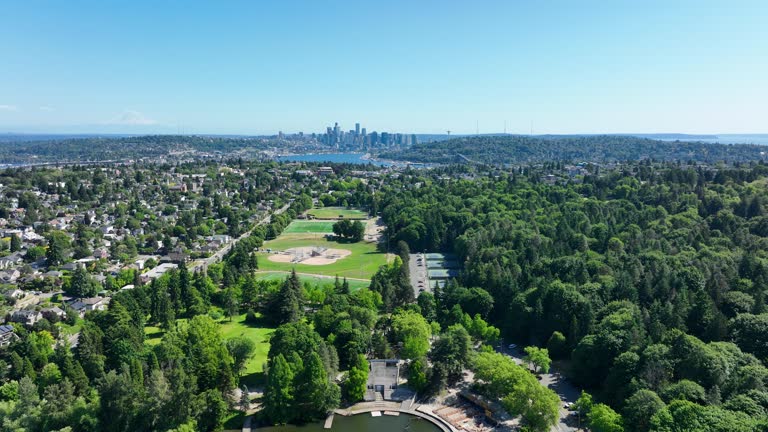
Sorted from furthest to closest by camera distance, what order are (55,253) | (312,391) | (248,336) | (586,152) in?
(586,152) → (55,253) → (248,336) → (312,391)

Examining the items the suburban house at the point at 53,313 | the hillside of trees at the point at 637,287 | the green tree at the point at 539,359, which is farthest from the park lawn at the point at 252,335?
the green tree at the point at 539,359

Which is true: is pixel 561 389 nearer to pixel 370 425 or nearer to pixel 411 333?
pixel 411 333

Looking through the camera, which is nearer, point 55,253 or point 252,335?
point 252,335

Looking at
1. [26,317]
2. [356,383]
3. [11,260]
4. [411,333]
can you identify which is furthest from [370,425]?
[11,260]

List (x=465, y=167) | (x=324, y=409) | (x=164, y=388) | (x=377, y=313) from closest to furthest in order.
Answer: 1. (x=164, y=388)
2. (x=324, y=409)
3. (x=377, y=313)
4. (x=465, y=167)

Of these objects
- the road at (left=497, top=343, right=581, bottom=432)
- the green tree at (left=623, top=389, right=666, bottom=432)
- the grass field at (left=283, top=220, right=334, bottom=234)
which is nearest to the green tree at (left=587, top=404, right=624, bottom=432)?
the green tree at (left=623, top=389, right=666, bottom=432)

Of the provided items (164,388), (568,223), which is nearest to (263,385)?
(164,388)

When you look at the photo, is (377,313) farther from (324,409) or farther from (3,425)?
(3,425)

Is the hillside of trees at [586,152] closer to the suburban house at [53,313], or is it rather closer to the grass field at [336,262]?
the grass field at [336,262]
